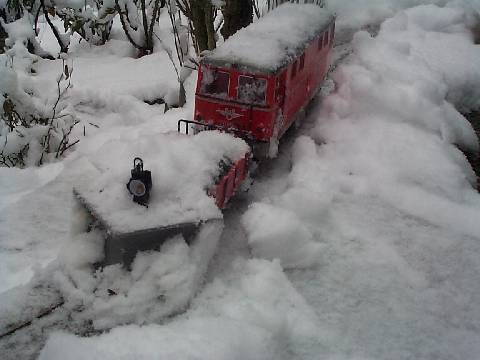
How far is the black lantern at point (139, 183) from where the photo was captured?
4750mm

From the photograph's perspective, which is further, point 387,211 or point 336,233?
point 387,211

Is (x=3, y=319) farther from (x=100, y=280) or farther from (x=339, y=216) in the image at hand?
(x=339, y=216)

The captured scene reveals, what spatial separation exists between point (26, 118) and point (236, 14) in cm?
445

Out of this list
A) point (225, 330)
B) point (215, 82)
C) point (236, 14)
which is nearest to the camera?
point (225, 330)

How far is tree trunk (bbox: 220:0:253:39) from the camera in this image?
9516 mm

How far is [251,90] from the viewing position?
6.36 metres

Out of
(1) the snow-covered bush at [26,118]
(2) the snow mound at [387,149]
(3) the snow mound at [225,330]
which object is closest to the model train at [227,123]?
(2) the snow mound at [387,149]

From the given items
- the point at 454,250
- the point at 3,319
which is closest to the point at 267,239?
the point at 454,250

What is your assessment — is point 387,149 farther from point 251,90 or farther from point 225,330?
point 225,330

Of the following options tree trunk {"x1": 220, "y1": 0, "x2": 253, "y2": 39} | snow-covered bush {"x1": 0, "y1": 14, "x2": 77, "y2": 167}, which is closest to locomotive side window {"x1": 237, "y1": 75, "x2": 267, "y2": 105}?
snow-covered bush {"x1": 0, "y1": 14, "x2": 77, "y2": 167}

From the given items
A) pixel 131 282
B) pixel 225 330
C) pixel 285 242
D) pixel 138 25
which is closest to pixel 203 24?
pixel 138 25

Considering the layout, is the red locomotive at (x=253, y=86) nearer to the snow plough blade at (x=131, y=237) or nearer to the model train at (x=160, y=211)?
the model train at (x=160, y=211)

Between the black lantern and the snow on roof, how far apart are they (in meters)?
0.15

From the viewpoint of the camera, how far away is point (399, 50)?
32.5 ft
